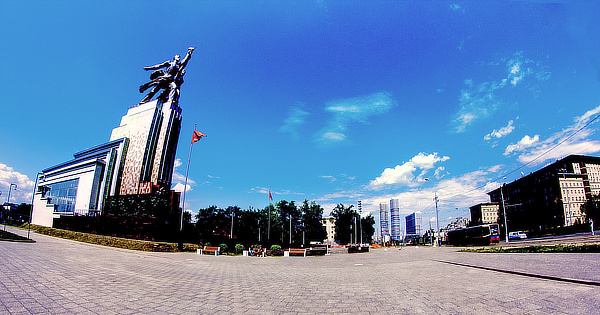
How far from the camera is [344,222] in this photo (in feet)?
257

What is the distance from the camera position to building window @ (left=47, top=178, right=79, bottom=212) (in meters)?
56.0

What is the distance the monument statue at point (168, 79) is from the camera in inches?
2173

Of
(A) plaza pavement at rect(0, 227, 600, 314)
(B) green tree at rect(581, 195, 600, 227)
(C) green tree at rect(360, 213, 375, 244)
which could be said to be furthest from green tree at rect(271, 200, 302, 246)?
(B) green tree at rect(581, 195, 600, 227)

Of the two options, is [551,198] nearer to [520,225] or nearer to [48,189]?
[520,225]

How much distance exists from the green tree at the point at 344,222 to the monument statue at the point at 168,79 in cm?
5742

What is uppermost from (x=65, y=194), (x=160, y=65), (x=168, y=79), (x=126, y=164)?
(x=160, y=65)

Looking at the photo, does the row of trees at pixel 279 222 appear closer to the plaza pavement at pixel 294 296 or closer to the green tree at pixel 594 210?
the plaza pavement at pixel 294 296

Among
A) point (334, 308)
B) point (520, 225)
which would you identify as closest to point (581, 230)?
point (520, 225)

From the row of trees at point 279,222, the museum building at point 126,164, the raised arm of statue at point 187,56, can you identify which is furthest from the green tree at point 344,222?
the raised arm of statue at point 187,56

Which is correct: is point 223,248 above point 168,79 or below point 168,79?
below

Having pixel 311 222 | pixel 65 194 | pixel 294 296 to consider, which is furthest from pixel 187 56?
pixel 294 296

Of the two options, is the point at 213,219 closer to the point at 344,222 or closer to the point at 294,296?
the point at 344,222

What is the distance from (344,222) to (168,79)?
63.0 m

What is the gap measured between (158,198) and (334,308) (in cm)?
3721
